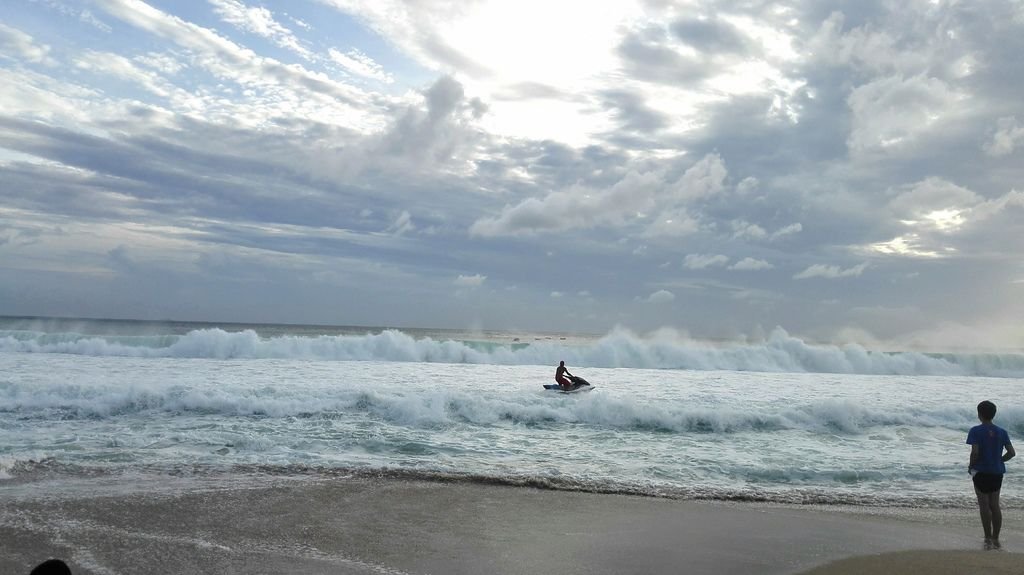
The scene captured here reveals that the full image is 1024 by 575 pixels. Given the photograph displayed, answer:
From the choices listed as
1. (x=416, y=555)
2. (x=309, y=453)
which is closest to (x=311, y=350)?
(x=309, y=453)

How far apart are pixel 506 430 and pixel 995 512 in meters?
9.34

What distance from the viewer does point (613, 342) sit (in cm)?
4056

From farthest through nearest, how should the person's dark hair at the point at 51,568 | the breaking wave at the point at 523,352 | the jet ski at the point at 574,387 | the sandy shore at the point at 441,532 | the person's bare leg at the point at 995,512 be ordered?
1. the breaking wave at the point at 523,352
2. the jet ski at the point at 574,387
3. the person's bare leg at the point at 995,512
4. the sandy shore at the point at 441,532
5. the person's dark hair at the point at 51,568

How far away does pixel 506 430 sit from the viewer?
49.2 feet

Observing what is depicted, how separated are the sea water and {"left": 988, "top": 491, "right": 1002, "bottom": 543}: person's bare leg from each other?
212 cm

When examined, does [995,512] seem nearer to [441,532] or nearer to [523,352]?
[441,532]

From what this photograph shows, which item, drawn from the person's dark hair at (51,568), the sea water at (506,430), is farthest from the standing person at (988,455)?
the person's dark hair at (51,568)

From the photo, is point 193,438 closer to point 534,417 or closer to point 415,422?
point 415,422

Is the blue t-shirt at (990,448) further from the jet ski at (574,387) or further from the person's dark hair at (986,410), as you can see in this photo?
the jet ski at (574,387)

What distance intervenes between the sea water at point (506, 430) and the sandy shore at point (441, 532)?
0.95 metres

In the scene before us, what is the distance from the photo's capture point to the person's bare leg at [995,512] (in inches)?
291

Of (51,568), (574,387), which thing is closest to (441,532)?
(51,568)

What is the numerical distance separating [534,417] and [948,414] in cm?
1120

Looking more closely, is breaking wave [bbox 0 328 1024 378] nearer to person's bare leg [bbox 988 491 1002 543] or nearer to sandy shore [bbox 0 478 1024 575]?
sandy shore [bbox 0 478 1024 575]
